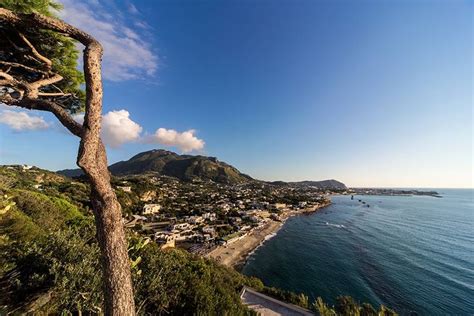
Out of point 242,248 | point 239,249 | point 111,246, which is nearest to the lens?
point 111,246

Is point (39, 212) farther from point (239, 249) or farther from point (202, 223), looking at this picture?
point (202, 223)

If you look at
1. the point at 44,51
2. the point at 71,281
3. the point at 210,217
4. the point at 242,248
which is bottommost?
the point at 242,248

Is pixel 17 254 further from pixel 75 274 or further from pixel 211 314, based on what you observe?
pixel 211 314

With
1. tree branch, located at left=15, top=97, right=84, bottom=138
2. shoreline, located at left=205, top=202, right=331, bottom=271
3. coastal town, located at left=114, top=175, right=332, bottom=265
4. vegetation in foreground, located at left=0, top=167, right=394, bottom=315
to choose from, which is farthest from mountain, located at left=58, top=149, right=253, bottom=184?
tree branch, located at left=15, top=97, right=84, bottom=138

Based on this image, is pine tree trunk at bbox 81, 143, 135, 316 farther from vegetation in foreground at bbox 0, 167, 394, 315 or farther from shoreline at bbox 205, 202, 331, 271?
shoreline at bbox 205, 202, 331, 271

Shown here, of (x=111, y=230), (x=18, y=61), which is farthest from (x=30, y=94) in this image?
(x=111, y=230)

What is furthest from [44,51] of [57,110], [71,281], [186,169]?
[186,169]
